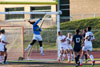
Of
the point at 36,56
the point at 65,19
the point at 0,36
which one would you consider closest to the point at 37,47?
the point at 36,56

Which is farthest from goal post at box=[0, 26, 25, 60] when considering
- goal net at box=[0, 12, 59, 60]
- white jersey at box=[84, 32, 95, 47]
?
white jersey at box=[84, 32, 95, 47]

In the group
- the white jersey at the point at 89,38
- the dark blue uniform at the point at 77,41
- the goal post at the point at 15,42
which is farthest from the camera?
the goal post at the point at 15,42

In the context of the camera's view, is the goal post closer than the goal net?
Yes

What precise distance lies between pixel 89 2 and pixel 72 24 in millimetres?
6360

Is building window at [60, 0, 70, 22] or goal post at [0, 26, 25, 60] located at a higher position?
building window at [60, 0, 70, 22]

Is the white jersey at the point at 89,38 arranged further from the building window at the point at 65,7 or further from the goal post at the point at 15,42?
the building window at the point at 65,7

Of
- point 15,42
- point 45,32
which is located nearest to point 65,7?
point 45,32

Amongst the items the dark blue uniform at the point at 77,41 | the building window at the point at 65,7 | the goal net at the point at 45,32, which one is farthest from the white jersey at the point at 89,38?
the building window at the point at 65,7

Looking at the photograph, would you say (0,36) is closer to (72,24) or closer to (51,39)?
(51,39)

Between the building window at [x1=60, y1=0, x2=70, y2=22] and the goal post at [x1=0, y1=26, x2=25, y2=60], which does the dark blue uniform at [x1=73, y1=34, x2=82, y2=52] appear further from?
the building window at [x1=60, y1=0, x2=70, y2=22]

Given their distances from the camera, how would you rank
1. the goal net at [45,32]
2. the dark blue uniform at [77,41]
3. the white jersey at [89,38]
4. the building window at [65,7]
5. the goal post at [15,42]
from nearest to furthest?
1. the dark blue uniform at [77,41]
2. the white jersey at [89,38]
3. the goal post at [15,42]
4. the goal net at [45,32]
5. the building window at [65,7]

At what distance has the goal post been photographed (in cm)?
1934

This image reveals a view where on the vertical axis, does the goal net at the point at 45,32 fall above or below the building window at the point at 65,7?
Answer: below

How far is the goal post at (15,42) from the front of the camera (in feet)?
63.5
